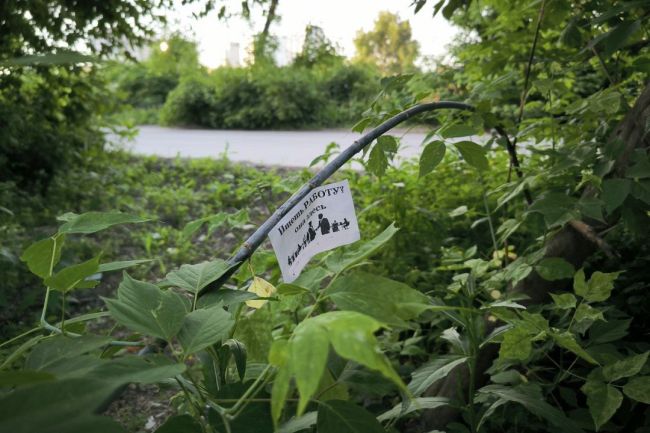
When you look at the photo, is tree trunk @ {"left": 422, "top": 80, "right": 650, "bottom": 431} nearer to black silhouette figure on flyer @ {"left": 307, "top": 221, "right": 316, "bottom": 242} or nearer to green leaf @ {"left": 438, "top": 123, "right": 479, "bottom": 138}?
green leaf @ {"left": 438, "top": 123, "right": 479, "bottom": 138}

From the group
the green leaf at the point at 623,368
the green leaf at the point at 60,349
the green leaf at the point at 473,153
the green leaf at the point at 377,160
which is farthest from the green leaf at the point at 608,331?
the green leaf at the point at 60,349

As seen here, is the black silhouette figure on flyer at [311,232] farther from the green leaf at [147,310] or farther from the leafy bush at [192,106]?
the leafy bush at [192,106]

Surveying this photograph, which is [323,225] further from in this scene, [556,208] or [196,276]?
[556,208]

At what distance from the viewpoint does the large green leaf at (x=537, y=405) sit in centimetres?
79

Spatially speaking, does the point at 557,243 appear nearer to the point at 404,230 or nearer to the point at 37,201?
the point at 404,230

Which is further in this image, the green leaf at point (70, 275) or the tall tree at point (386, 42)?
the tall tree at point (386, 42)

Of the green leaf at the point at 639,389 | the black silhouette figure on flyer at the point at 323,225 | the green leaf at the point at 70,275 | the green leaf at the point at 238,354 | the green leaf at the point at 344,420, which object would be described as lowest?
the green leaf at the point at 639,389

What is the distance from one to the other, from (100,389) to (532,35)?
1.40 meters

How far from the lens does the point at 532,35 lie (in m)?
1.41

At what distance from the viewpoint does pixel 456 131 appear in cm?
95

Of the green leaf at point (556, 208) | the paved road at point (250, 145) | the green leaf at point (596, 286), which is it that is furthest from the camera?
the paved road at point (250, 145)

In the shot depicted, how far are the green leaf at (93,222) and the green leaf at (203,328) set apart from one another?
0.55 feet

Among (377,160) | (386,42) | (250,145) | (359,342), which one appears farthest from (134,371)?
(386,42)

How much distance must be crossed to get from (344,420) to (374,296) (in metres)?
0.14
